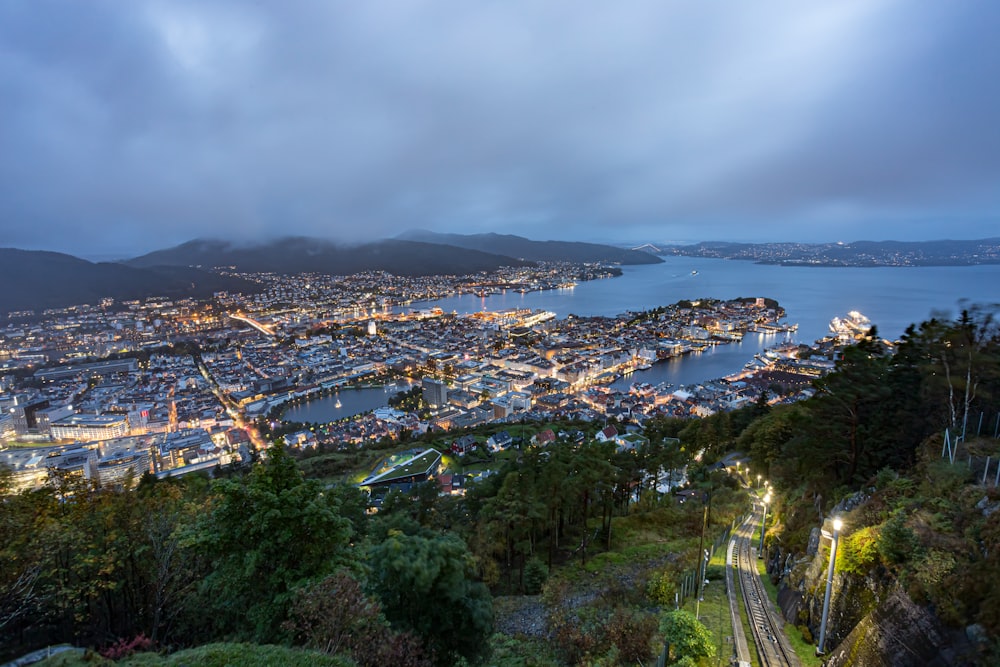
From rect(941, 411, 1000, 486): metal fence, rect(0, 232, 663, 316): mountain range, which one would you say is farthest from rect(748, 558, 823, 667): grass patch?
rect(0, 232, 663, 316): mountain range

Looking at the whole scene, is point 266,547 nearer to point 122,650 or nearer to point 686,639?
point 122,650

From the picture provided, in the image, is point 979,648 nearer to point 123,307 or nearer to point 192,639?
point 192,639

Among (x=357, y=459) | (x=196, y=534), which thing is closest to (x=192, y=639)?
(x=196, y=534)

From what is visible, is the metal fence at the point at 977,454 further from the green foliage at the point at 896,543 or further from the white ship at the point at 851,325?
the white ship at the point at 851,325

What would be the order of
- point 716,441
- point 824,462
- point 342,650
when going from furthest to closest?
1. point 716,441
2. point 824,462
3. point 342,650

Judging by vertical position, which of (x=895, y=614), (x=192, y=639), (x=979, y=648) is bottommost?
(x=192, y=639)

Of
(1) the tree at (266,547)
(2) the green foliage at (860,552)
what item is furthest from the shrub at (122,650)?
(2) the green foliage at (860,552)

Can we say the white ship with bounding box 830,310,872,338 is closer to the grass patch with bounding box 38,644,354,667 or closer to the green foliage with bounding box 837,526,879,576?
the green foliage with bounding box 837,526,879,576

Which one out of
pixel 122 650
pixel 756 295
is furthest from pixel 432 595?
pixel 756 295
